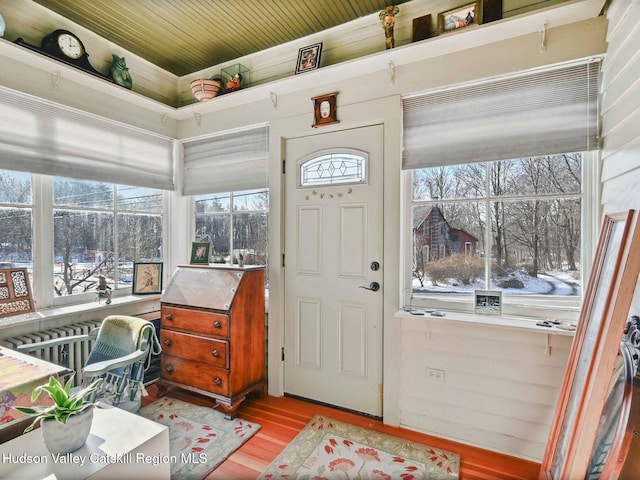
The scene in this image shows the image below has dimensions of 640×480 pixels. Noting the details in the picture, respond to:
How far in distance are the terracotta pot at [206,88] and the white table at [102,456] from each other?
247 centimetres

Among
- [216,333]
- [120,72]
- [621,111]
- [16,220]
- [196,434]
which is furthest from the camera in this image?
[120,72]

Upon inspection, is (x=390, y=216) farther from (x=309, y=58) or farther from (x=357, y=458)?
(x=357, y=458)

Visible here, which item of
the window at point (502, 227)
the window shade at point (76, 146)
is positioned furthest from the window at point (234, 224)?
the window at point (502, 227)

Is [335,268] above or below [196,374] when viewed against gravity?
above

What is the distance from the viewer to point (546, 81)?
193cm

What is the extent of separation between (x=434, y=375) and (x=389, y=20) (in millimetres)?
2340

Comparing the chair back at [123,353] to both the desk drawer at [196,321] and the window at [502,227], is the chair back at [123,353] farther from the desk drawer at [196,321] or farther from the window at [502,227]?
the window at [502,227]

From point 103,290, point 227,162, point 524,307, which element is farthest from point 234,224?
point 524,307

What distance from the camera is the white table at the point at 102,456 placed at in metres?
1.09

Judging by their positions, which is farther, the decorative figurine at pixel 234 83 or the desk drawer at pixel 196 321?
the decorative figurine at pixel 234 83

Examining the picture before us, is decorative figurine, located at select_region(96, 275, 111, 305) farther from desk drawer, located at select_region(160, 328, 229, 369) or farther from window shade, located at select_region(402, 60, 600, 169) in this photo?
window shade, located at select_region(402, 60, 600, 169)

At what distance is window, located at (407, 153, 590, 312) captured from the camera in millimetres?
1948


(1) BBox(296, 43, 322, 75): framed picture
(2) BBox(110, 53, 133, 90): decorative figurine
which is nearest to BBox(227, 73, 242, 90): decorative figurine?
(1) BBox(296, 43, 322, 75): framed picture

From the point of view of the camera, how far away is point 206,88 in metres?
2.82
